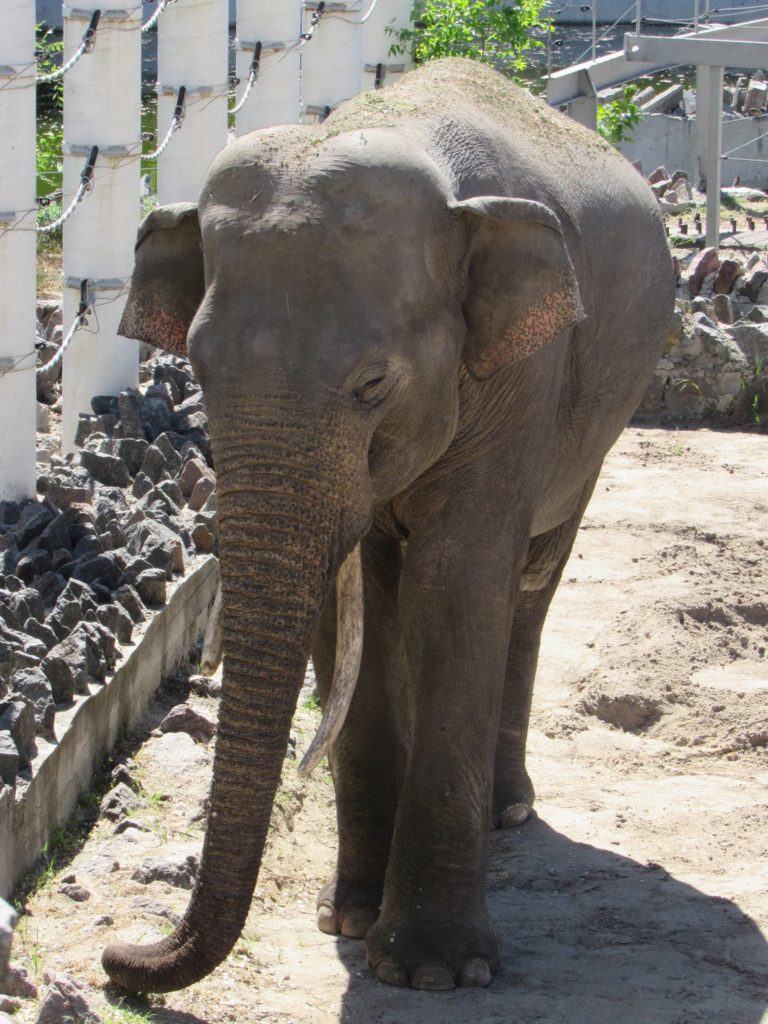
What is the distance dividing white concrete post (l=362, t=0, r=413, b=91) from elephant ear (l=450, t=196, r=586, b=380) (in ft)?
43.8

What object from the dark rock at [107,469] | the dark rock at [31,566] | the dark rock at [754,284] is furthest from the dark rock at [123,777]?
the dark rock at [754,284]

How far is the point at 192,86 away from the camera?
10859 millimetres

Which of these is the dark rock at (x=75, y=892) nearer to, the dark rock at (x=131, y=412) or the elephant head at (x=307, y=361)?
the elephant head at (x=307, y=361)

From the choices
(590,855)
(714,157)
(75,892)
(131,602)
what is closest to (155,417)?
(131,602)

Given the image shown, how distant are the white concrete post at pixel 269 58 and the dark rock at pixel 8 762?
816cm

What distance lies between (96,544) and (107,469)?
1.21 meters

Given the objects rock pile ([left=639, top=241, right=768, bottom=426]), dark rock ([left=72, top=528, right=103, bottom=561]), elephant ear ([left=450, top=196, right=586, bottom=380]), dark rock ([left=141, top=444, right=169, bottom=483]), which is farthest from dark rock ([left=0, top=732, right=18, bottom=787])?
rock pile ([left=639, top=241, right=768, bottom=426])

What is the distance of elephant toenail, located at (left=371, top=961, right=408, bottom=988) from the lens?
15.9 ft

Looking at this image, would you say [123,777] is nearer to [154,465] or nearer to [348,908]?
[348,908]

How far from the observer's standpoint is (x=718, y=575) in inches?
344

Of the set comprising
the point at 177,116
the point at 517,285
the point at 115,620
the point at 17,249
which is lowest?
the point at 115,620

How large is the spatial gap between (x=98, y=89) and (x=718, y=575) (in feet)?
13.0

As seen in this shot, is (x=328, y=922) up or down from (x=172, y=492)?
down

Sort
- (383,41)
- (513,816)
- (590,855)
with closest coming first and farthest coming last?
(590,855), (513,816), (383,41)
